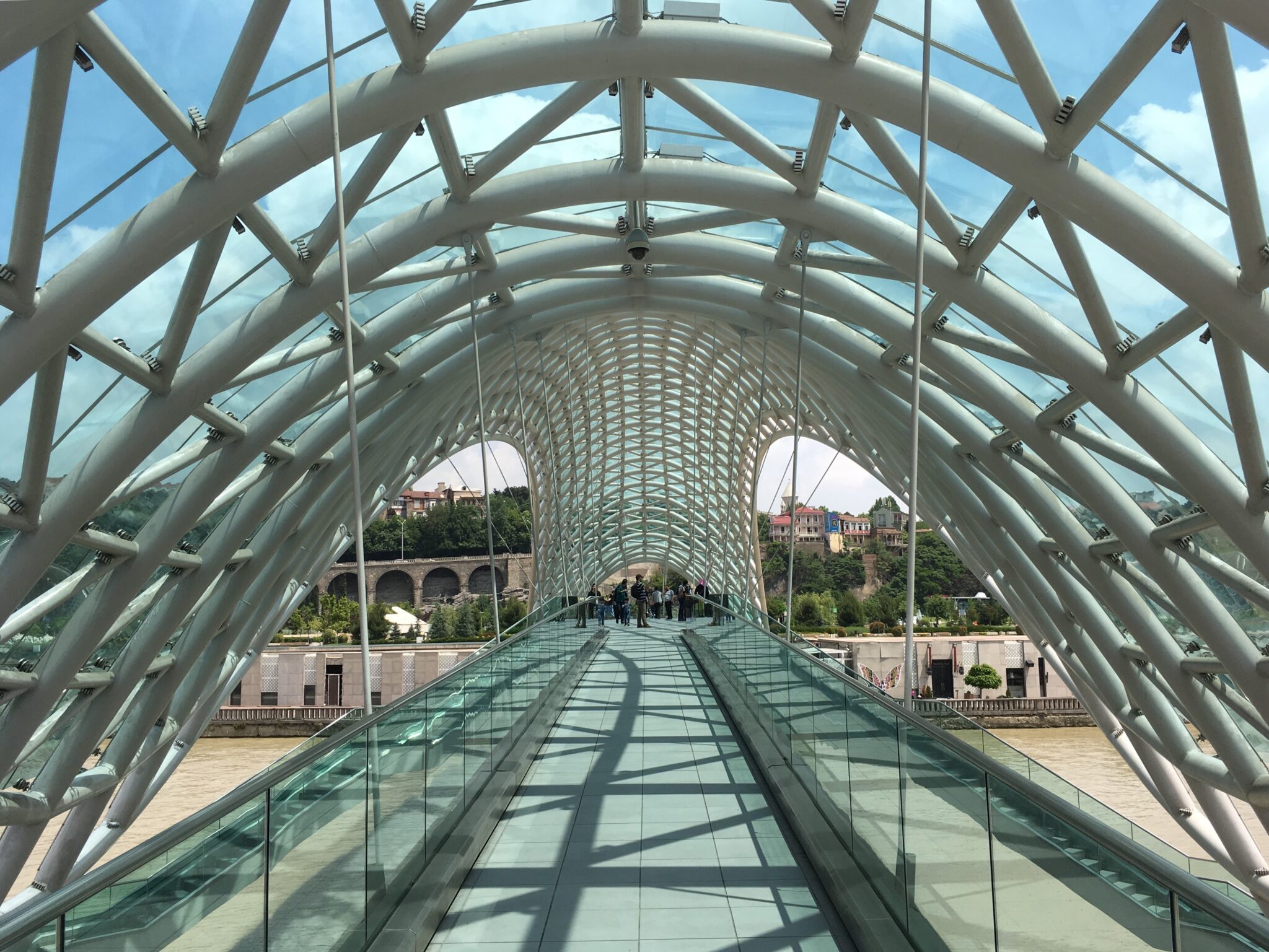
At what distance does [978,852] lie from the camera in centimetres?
561

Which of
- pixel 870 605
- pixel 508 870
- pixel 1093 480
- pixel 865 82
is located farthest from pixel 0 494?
pixel 870 605

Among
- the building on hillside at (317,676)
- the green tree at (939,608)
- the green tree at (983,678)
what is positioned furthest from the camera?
the green tree at (939,608)

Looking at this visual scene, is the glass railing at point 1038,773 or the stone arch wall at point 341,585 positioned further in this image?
the stone arch wall at point 341,585

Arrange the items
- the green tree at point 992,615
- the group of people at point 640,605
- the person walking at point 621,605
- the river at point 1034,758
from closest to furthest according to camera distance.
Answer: the river at point 1034,758, the group of people at point 640,605, the person walking at point 621,605, the green tree at point 992,615

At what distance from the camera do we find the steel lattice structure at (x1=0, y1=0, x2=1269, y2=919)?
1179 cm

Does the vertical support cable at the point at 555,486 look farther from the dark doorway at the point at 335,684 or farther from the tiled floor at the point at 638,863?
the tiled floor at the point at 638,863

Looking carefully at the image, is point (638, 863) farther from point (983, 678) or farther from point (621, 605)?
point (983, 678)

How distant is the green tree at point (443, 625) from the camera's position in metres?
89.7

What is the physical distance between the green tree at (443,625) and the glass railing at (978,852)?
81.1 m

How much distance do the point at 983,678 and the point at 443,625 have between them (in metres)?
46.4

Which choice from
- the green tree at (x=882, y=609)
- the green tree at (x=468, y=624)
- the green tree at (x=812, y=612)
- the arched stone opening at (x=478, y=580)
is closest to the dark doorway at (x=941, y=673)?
the green tree at (x=812, y=612)

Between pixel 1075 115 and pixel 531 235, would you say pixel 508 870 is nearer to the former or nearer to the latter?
pixel 1075 115

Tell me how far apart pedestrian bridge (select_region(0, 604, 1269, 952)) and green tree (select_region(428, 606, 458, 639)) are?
7693 cm

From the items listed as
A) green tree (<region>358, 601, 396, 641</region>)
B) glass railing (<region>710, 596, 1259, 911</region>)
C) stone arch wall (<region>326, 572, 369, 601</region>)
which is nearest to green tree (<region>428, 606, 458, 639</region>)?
green tree (<region>358, 601, 396, 641</region>)
